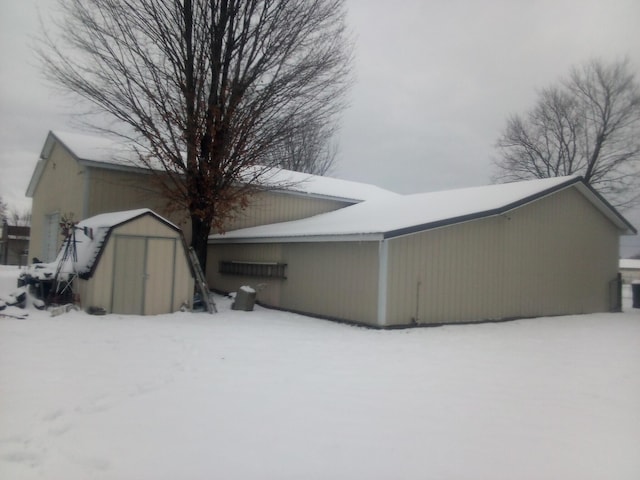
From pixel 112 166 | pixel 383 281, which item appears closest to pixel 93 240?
pixel 112 166

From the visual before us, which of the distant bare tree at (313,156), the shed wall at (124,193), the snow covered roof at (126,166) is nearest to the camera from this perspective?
the shed wall at (124,193)

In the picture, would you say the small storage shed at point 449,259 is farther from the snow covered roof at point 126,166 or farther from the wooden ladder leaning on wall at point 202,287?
the snow covered roof at point 126,166

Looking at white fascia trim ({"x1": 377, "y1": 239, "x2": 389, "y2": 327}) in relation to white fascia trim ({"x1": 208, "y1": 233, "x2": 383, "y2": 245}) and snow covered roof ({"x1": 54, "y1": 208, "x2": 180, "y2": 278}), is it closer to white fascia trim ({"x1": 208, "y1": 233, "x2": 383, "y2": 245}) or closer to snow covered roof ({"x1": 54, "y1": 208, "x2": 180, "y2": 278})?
white fascia trim ({"x1": 208, "y1": 233, "x2": 383, "y2": 245})

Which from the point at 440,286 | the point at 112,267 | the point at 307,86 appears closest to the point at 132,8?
the point at 307,86

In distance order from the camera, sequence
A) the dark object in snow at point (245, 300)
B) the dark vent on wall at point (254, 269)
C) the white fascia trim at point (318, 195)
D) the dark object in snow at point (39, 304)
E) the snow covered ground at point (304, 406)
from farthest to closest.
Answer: the white fascia trim at point (318, 195)
the dark vent on wall at point (254, 269)
the dark object in snow at point (245, 300)
the dark object in snow at point (39, 304)
the snow covered ground at point (304, 406)

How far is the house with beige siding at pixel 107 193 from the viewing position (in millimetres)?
14547

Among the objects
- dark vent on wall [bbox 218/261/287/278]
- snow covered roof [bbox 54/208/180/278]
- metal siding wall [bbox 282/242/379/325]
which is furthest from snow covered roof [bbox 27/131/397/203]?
metal siding wall [bbox 282/242/379/325]

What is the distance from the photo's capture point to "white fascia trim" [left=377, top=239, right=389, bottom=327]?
10.1m

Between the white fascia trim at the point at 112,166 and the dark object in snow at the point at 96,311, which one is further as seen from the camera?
the white fascia trim at the point at 112,166

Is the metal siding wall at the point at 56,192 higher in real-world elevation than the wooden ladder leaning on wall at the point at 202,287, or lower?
higher

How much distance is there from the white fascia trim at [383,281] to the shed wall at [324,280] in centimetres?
13

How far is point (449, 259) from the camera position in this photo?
11.1 meters

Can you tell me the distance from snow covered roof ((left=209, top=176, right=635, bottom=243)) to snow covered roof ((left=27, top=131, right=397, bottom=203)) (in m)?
1.98

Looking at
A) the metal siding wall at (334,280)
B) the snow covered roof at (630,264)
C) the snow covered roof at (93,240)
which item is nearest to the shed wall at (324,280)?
the metal siding wall at (334,280)
